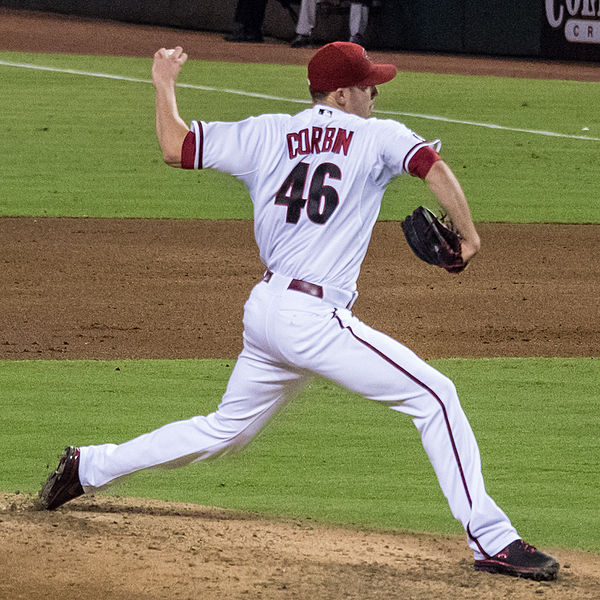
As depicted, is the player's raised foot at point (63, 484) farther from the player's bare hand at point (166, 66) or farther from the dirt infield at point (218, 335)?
the player's bare hand at point (166, 66)

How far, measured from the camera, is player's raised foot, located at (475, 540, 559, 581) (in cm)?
468

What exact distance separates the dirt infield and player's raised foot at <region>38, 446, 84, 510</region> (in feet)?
0.22

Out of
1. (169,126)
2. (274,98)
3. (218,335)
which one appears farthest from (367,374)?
(274,98)

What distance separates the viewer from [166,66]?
16.5 feet

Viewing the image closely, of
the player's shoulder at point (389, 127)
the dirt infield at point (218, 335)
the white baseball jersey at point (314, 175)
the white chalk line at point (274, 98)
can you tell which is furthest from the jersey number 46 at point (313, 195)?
the white chalk line at point (274, 98)

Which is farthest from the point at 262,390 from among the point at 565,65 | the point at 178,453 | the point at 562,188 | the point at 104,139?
the point at 565,65

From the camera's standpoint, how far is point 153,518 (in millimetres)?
5379

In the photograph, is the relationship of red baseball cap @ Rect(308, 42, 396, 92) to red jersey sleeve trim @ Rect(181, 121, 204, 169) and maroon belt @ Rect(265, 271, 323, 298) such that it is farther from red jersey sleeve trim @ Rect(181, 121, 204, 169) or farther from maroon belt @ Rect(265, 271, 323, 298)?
maroon belt @ Rect(265, 271, 323, 298)

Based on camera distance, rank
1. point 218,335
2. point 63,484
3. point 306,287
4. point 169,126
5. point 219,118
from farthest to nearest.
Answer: point 219,118 → point 218,335 → point 63,484 → point 169,126 → point 306,287

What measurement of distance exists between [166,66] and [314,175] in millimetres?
715

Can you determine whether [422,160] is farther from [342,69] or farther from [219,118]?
[219,118]

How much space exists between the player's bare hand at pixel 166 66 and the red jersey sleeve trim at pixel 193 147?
230mm

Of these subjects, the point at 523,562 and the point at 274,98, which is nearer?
the point at 523,562

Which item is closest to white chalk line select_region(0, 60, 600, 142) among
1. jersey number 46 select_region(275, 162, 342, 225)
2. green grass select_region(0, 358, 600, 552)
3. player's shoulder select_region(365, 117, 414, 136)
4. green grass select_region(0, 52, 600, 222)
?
green grass select_region(0, 52, 600, 222)
